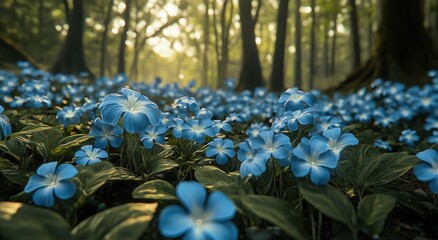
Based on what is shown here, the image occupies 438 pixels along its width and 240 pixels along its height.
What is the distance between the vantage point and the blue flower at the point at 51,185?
122 cm

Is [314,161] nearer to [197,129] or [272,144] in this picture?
[272,144]

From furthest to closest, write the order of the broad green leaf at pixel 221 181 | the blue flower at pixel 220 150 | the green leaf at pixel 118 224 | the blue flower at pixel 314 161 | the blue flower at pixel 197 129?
the blue flower at pixel 197 129
the blue flower at pixel 220 150
the broad green leaf at pixel 221 181
the blue flower at pixel 314 161
the green leaf at pixel 118 224

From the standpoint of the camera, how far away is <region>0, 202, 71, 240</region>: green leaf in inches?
37.4

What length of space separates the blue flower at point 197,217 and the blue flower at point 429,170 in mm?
883

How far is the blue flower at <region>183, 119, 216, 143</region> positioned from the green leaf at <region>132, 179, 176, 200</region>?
1.72ft

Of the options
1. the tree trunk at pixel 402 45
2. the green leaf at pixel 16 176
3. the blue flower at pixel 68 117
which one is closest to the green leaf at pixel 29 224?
the green leaf at pixel 16 176

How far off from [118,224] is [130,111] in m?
0.58

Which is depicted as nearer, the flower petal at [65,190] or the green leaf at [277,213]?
the green leaf at [277,213]

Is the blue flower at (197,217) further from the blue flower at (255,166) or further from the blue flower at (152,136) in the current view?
the blue flower at (152,136)

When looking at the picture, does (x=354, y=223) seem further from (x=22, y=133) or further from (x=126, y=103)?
(x=22, y=133)

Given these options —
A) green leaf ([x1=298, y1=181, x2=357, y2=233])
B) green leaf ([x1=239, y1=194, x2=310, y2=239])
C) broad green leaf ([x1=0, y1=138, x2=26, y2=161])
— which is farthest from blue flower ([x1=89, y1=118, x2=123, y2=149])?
green leaf ([x1=298, y1=181, x2=357, y2=233])

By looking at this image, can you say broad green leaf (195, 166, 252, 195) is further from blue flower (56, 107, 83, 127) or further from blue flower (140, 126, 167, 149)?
blue flower (56, 107, 83, 127)

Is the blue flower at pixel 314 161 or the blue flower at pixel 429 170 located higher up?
the blue flower at pixel 314 161

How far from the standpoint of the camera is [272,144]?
1.48 metres
